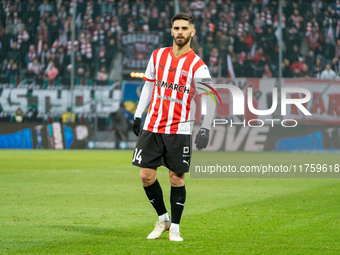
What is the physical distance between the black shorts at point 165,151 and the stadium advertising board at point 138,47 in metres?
16.8

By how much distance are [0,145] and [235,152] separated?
863cm

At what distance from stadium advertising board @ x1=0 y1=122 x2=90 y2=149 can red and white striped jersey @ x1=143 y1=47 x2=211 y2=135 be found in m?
16.2

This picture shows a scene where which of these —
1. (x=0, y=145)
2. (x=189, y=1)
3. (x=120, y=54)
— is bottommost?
(x=0, y=145)

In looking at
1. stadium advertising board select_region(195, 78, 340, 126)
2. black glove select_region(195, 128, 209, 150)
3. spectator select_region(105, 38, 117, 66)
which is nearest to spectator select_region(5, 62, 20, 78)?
spectator select_region(105, 38, 117, 66)

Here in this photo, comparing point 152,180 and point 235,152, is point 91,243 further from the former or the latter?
point 235,152

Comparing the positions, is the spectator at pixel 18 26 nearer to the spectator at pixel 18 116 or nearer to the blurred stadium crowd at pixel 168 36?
the blurred stadium crowd at pixel 168 36

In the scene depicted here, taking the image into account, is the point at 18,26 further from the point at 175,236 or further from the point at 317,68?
the point at 175,236

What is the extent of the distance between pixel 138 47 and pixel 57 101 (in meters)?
3.79

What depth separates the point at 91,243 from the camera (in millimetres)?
4973

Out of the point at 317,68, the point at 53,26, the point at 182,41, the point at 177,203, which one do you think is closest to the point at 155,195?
the point at 177,203

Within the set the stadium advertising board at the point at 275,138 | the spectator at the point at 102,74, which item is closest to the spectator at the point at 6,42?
the spectator at the point at 102,74

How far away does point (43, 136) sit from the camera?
21469 mm

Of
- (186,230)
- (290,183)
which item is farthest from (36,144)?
(186,230)

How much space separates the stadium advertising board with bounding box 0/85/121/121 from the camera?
21.1m
